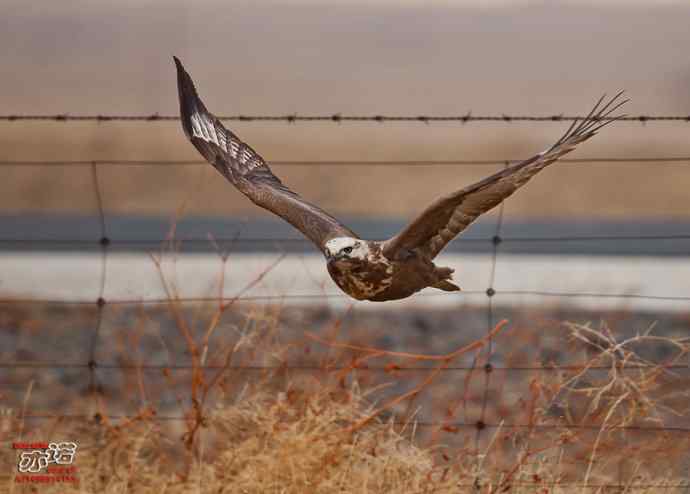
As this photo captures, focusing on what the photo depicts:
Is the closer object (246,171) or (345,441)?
(345,441)

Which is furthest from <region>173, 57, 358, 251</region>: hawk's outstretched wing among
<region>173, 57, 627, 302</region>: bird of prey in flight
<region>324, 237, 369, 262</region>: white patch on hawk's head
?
<region>324, 237, 369, 262</region>: white patch on hawk's head

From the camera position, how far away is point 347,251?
520cm

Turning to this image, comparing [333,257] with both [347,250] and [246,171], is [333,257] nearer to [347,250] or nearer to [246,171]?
[347,250]

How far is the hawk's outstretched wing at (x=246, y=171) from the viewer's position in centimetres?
583

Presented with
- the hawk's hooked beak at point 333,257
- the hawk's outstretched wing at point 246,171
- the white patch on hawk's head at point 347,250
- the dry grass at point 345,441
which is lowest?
the dry grass at point 345,441

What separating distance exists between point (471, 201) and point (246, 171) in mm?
1960

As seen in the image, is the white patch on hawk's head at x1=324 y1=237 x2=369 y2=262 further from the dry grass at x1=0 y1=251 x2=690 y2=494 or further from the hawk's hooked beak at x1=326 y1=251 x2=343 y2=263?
the dry grass at x1=0 y1=251 x2=690 y2=494

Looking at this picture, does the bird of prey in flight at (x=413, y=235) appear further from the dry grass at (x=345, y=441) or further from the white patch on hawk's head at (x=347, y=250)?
the dry grass at (x=345, y=441)

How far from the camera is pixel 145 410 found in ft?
18.9

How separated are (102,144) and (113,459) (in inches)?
2242

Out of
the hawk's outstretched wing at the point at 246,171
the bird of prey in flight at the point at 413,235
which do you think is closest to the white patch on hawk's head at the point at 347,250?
the bird of prey in flight at the point at 413,235

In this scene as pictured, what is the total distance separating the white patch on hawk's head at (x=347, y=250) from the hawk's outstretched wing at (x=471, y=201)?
0.11 meters

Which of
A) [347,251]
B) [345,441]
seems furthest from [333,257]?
[345,441]

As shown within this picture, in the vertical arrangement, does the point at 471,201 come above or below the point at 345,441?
above
